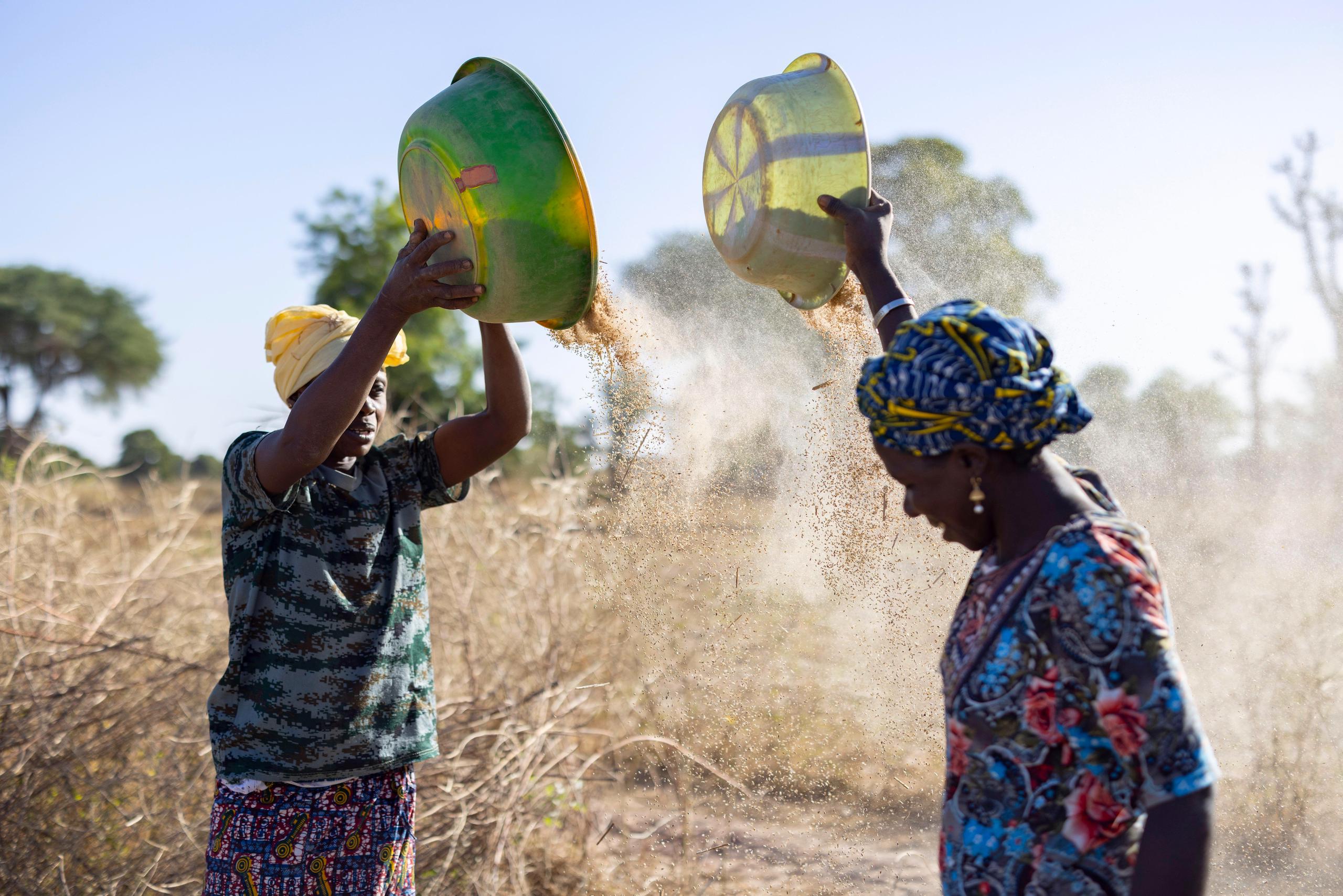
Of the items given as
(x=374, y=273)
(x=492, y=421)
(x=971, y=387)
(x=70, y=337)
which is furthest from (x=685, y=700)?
(x=70, y=337)

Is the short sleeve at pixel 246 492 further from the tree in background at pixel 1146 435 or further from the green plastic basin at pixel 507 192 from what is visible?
the tree in background at pixel 1146 435

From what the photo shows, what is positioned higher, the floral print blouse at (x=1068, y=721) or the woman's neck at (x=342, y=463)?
the woman's neck at (x=342, y=463)

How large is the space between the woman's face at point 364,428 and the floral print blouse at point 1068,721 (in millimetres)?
1427

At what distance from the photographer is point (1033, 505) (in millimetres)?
1320

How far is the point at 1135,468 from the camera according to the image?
3.88 metres

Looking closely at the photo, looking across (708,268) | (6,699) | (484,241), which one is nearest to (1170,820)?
(484,241)

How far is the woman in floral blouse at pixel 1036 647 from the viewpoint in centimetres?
116

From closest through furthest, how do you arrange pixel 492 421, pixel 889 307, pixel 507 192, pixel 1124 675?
1. pixel 1124 675
2. pixel 889 307
3. pixel 507 192
4. pixel 492 421

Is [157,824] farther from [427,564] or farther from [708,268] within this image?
[708,268]

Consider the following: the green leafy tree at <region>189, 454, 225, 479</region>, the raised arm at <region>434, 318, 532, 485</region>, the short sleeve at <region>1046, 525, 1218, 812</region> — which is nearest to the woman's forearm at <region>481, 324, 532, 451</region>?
the raised arm at <region>434, 318, 532, 485</region>

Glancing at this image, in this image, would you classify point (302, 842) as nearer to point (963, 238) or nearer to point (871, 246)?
point (871, 246)

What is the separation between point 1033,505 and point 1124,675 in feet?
0.83

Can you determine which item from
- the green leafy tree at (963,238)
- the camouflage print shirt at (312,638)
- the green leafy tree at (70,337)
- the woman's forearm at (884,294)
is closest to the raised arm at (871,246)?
the woman's forearm at (884,294)

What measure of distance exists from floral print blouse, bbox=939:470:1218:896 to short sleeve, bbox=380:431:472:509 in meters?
1.36
